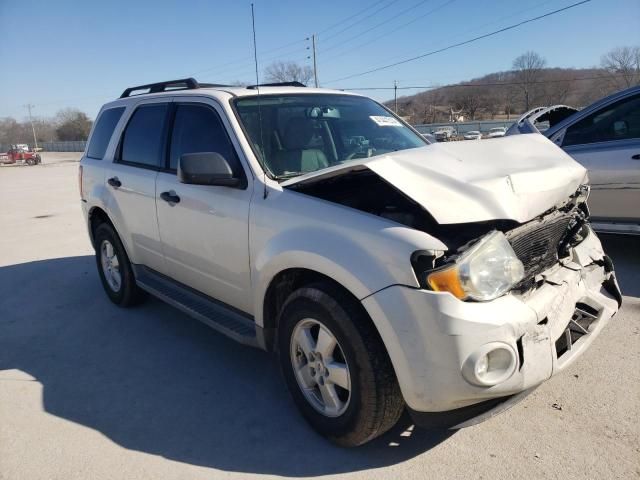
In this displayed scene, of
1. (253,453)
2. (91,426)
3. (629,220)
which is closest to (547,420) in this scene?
(253,453)

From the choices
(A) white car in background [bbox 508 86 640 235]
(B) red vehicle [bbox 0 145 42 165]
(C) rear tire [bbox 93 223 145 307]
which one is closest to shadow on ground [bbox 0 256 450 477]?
(C) rear tire [bbox 93 223 145 307]

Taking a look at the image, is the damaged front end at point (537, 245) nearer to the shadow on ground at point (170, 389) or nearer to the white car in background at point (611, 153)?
the shadow on ground at point (170, 389)

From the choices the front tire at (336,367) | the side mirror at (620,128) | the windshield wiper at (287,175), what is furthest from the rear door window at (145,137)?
the side mirror at (620,128)

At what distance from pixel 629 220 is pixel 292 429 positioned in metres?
4.06

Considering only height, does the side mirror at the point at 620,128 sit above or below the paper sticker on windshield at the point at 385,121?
below

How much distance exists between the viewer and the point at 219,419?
2.88 meters

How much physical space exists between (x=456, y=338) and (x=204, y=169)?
1690mm

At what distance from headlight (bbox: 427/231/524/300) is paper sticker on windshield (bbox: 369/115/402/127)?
1.86 metres

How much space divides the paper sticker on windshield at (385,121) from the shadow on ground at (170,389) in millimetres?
2015

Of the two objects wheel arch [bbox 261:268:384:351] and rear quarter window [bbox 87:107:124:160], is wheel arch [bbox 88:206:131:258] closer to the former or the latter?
rear quarter window [bbox 87:107:124:160]

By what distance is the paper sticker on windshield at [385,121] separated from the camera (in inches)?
153

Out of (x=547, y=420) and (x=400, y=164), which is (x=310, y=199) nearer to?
(x=400, y=164)

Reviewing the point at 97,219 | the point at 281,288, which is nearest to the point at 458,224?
the point at 281,288

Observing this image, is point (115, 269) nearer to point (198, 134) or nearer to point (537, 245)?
point (198, 134)
